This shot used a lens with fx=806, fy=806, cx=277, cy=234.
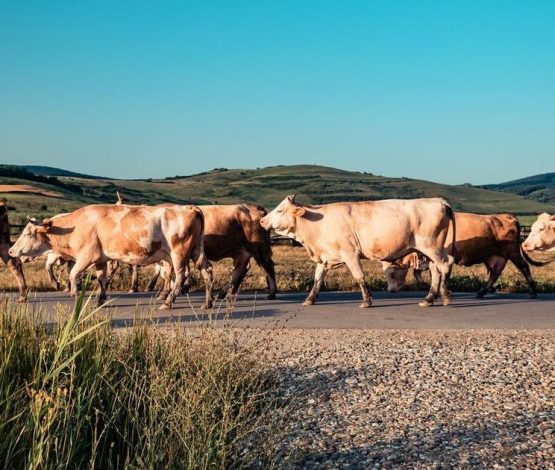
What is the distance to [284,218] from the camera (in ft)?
54.5

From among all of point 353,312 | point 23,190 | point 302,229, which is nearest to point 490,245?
point 302,229

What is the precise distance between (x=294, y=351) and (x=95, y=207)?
727 centimetres

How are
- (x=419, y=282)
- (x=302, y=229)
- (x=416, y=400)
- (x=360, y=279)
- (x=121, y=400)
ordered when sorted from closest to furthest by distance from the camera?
(x=121, y=400) → (x=416, y=400) → (x=360, y=279) → (x=302, y=229) → (x=419, y=282)

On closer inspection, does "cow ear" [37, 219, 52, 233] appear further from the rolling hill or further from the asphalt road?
the rolling hill

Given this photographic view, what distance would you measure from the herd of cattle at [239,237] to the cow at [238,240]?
0.02m

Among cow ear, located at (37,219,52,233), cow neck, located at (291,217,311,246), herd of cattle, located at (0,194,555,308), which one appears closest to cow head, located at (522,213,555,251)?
herd of cattle, located at (0,194,555,308)

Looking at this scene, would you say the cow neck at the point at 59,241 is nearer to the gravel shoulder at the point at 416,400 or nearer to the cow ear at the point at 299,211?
the cow ear at the point at 299,211

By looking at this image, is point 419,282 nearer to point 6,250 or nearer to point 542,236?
point 542,236

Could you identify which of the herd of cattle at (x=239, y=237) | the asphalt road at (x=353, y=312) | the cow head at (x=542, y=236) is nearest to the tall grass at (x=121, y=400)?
the asphalt road at (x=353, y=312)

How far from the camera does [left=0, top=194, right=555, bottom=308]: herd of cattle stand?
15062mm

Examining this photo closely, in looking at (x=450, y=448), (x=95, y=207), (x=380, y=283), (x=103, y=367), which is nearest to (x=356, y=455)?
(x=450, y=448)

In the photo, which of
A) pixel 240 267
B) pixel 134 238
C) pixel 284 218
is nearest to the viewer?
pixel 134 238

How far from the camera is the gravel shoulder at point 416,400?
6.42 metres

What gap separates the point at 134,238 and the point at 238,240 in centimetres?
283
